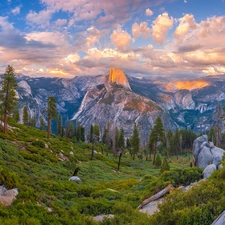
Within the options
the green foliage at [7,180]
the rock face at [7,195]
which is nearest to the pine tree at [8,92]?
the green foliage at [7,180]

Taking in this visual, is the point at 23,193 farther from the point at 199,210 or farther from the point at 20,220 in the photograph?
the point at 199,210

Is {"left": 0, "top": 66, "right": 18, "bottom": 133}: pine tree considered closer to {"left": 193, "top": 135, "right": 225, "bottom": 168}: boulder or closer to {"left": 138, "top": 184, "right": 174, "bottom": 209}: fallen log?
{"left": 193, "top": 135, "right": 225, "bottom": 168}: boulder

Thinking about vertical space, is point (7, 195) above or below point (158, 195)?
above

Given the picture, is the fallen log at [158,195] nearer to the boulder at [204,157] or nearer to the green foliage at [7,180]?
the green foliage at [7,180]

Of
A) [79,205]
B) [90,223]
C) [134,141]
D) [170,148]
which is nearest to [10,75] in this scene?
[79,205]

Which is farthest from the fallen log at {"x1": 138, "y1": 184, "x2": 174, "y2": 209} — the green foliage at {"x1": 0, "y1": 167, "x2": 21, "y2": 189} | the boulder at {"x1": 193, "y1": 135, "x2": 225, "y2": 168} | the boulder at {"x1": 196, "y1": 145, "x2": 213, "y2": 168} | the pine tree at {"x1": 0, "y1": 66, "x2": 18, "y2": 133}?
the pine tree at {"x1": 0, "y1": 66, "x2": 18, "y2": 133}

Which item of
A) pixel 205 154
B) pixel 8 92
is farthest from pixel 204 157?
pixel 8 92

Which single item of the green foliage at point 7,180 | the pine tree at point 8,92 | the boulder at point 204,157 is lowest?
the boulder at point 204,157

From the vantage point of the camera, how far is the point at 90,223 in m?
12.8

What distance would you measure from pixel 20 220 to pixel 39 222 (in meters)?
0.86

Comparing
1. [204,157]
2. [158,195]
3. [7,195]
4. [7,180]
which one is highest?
[7,180]

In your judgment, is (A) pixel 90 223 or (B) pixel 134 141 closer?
(A) pixel 90 223

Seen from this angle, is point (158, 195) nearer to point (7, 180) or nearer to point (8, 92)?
point (7, 180)

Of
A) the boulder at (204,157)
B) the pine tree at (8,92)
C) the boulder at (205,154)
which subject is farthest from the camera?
the pine tree at (8,92)
